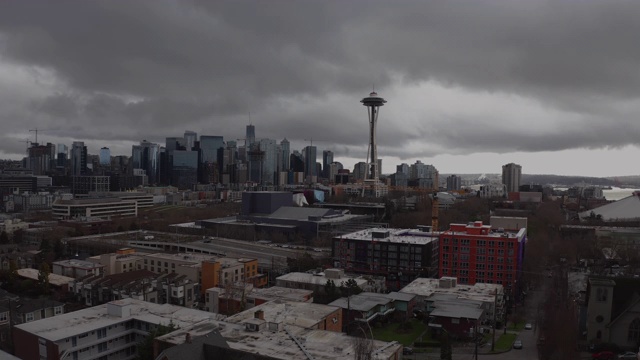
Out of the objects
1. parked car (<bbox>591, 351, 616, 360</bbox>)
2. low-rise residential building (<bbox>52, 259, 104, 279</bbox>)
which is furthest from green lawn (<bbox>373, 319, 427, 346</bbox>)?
low-rise residential building (<bbox>52, 259, 104, 279</bbox>)

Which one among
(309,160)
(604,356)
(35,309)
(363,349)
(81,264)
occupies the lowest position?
(604,356)

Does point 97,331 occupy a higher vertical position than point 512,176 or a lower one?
lower

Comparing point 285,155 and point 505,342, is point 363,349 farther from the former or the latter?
point 285,155

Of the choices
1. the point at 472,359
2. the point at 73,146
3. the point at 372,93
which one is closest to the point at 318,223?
the point at 472,359

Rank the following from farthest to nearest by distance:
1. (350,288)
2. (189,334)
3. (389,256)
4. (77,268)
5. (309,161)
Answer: (309,161), (389,256), (77,268), (350,288), (189,334)

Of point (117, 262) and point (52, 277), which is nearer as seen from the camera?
point (52, 277)

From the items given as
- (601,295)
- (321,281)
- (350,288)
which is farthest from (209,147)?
(601,295)

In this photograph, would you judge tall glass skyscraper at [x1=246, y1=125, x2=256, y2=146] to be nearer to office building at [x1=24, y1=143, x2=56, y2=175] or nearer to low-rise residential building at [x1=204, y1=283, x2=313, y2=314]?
office building at [x1=24, y1=143, x2=56, y2=175]
